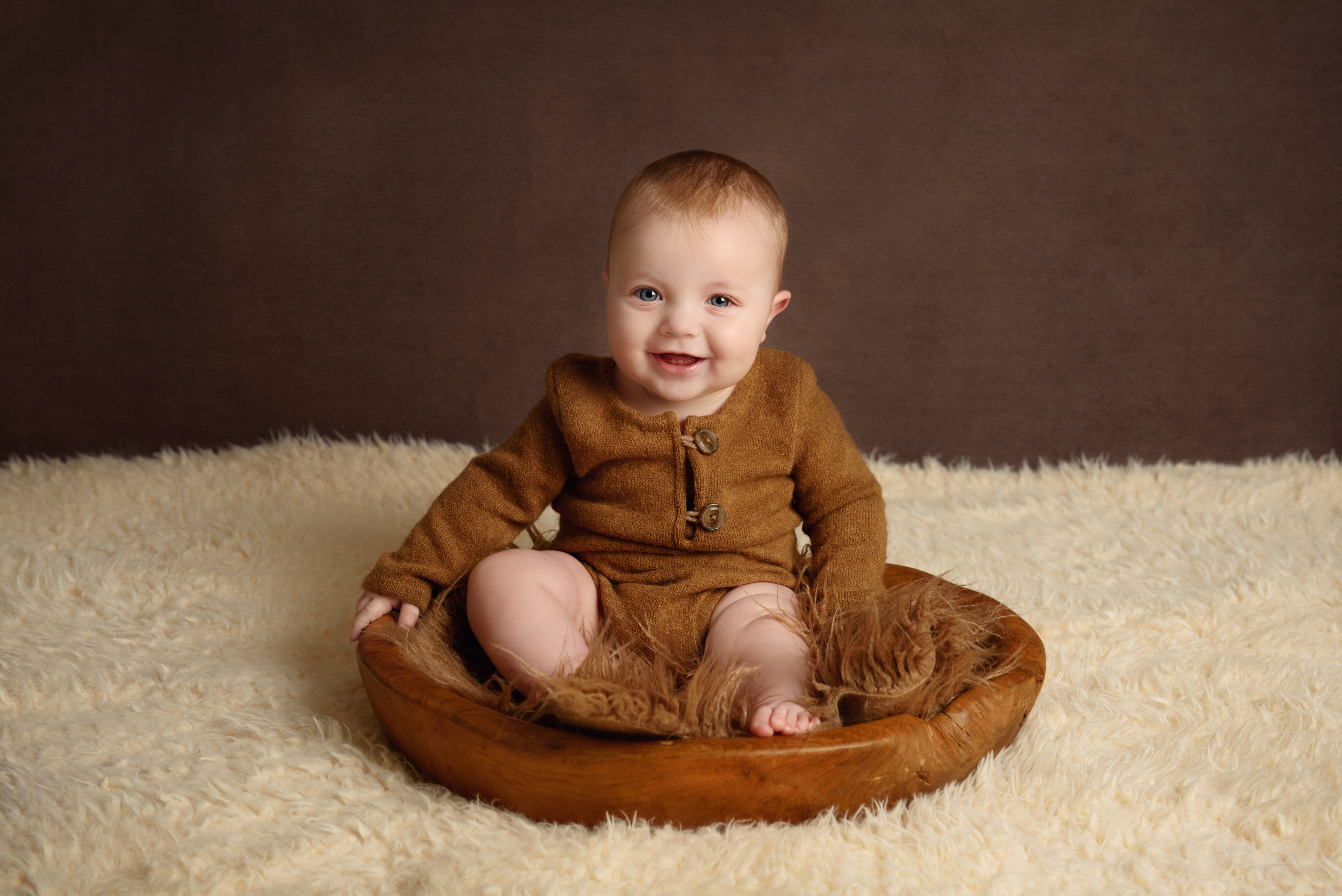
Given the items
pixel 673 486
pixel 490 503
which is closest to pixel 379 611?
pixel 490 503

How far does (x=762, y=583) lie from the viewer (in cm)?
114

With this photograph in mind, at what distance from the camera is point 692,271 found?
103 cm

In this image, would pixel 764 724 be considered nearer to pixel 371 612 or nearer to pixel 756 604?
pixel 756 604

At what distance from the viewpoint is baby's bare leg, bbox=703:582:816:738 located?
2.77ft

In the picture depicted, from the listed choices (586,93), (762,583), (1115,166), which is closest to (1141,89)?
(1115,166)

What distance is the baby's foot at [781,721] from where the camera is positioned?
83 centimetres

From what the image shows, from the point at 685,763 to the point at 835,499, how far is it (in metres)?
0.45

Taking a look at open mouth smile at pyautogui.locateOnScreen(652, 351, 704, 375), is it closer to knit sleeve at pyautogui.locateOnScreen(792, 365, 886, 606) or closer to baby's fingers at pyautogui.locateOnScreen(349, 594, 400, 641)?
knit sleeve at pyautogui.locateOnScreen(792, 365, 886, 606)

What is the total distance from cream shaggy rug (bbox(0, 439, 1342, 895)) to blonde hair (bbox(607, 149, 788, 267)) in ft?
1.81

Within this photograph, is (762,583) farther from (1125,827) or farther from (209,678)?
(209,678)

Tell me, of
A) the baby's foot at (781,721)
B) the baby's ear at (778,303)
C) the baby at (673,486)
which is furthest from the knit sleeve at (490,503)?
the baby's foot at (781,721)

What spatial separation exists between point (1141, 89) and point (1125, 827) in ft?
5.68

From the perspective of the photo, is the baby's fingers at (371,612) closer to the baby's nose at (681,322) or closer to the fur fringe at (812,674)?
the fur fringe at (812,674)

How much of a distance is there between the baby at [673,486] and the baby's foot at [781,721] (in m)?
0.09
